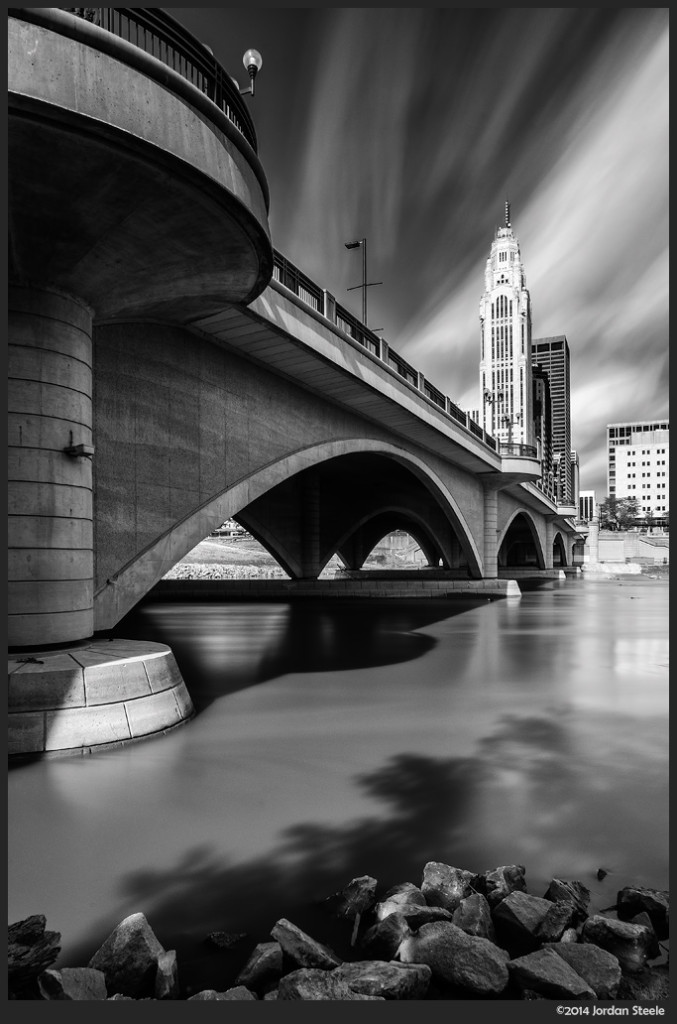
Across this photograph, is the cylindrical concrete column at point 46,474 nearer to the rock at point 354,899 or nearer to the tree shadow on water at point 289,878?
the tree shadow on water at point 289,878

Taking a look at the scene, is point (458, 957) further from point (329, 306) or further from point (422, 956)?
point (329, 306)

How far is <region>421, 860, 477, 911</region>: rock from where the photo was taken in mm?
4078

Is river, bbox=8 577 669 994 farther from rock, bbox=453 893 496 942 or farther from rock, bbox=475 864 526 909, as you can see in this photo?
rock, bbox=453 893 496 942

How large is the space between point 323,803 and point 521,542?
→ 355 feet

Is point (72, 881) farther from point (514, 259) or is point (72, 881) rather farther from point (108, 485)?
point (514, 259)

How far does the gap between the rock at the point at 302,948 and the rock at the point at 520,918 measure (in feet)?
3.35

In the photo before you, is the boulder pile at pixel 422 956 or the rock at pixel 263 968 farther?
the rock at pixel 263 968

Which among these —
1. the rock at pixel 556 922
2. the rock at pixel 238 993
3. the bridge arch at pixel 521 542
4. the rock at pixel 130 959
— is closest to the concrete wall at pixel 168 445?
the rock at pixel 130 959

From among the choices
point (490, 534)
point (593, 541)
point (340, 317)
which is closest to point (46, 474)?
point (340, 317)

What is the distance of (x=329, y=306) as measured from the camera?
637 inches

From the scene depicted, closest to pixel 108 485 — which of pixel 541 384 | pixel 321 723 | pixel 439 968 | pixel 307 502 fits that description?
pixel 321 723

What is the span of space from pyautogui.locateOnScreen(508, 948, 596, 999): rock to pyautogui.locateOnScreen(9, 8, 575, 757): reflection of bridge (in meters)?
5.46

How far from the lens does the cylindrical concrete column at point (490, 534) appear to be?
1624 inches

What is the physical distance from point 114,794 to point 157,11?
8600 mm
